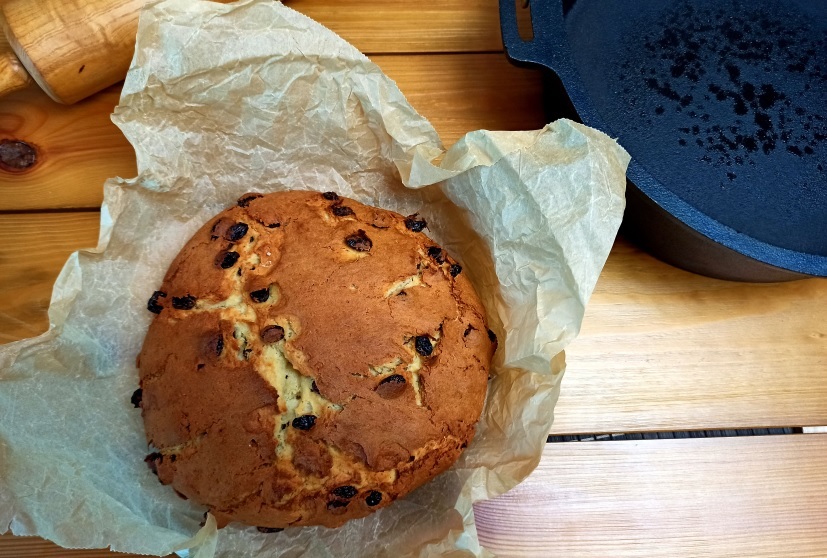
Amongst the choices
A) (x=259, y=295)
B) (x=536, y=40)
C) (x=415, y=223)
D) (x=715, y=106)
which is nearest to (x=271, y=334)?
(x=259, y=295)

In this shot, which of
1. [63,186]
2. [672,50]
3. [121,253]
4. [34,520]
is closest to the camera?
[34,520]

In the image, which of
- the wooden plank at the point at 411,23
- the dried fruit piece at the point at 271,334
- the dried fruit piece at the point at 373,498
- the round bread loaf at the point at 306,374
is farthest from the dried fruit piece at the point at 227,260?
the wooden plank at the point at 411,23

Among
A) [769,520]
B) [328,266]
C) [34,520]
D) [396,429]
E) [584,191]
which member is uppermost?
[584,191]

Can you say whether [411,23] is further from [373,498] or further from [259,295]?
[373,498]

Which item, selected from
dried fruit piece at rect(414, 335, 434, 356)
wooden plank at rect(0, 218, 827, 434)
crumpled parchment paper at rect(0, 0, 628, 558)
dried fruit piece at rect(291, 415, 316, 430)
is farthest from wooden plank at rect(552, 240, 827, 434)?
dried fruit piece at rect(291, 415, 316, 430)

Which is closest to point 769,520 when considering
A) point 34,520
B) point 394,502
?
point 394,502

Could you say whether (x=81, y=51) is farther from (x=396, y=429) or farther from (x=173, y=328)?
(x=396, y=429)
